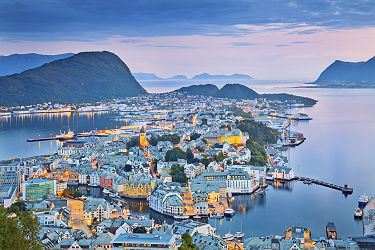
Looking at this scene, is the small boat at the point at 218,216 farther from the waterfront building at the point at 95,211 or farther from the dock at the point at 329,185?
the dock at the point at 329,185

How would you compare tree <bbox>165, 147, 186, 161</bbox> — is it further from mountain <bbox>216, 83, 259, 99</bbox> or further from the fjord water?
mountain <bbox>216, 83, 259, 99</bbox>

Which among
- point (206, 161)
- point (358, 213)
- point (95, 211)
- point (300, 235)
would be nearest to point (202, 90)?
point (206, 161)

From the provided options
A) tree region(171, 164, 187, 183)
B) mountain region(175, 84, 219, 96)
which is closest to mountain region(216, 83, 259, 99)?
mountain region(175, 84, 219, 96)

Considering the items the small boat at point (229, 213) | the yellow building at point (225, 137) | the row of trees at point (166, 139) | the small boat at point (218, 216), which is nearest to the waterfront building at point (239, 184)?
the small boat at point (229, 213)

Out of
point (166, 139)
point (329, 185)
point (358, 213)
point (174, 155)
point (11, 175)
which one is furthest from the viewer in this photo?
point (166, 139)

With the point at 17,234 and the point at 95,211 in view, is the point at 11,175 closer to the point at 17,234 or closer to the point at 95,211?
the point at 95,211

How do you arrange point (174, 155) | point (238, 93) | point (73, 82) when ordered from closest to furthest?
point (174, 155) → point (238, 93) → point (73, 82)
